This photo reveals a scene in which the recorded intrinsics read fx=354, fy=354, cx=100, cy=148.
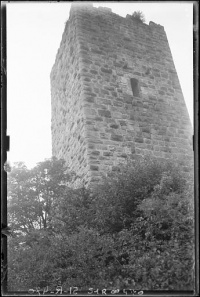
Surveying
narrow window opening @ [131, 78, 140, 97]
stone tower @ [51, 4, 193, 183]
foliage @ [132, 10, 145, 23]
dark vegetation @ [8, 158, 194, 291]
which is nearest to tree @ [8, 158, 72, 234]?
dark vegetation @ [8, 158, 194, 291]

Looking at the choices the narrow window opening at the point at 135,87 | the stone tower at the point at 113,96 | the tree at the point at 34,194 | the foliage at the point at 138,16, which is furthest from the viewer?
the foliage at the point at 138,16

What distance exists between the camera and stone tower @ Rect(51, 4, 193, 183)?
801cm

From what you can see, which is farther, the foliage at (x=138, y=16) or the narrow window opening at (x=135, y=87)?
the foliage at (x=138, y=16)

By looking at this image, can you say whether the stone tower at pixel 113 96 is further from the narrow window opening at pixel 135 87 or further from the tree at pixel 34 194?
the tree at pixel 34 194

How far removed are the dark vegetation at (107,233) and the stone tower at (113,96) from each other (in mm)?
1327

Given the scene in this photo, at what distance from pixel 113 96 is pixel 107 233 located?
13.8 ft

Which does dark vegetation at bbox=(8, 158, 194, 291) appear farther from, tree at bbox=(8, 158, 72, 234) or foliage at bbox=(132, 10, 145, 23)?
foliage at bbox=(132, 10, 145, 23)

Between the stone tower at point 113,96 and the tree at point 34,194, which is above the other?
the stone tower at point 113,96

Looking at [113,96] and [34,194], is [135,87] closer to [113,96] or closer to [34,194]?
[113,96]

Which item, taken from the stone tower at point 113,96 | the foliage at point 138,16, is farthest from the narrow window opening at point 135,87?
the foliage at point 138,16

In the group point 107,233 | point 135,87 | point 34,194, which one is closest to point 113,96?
point 135,87

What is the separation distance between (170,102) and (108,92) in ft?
6.22

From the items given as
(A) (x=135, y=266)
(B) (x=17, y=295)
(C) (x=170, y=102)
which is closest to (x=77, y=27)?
(C) (x=170, y=102)

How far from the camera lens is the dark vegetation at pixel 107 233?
163 inches
